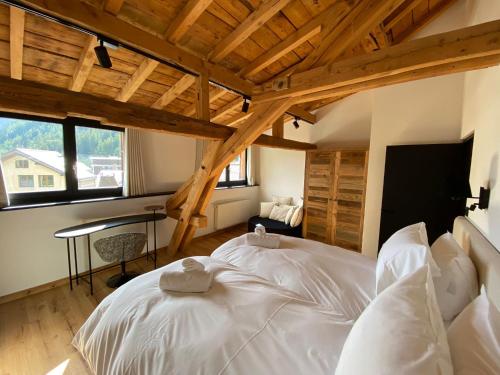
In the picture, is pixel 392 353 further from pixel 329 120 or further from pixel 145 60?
pixel 329 120

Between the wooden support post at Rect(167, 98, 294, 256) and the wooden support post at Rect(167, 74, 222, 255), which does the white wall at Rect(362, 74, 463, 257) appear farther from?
the wooden support post at Rect(167, 74, 222, 255)

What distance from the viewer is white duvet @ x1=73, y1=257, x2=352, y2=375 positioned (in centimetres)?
88

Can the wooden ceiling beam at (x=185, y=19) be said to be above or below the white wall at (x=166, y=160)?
above

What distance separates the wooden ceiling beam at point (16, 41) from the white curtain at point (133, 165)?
1.25 m

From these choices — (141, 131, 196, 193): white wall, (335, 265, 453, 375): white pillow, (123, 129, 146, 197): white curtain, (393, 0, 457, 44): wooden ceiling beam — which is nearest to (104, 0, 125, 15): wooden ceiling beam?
(123, 129, 146, 197): white curtain

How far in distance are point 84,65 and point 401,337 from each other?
2.84 metres

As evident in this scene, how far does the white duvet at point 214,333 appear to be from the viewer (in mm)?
878

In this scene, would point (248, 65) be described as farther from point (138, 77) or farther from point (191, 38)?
point (138, 77)

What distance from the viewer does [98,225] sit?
2.55 m

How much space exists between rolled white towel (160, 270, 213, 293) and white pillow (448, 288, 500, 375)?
44.0 inches

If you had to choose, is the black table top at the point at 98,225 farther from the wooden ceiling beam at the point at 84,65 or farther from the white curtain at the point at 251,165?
the white curtain at the point at 251,165

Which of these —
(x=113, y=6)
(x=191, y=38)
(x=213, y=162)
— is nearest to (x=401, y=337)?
(x=213, y=162)

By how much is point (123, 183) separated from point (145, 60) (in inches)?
72.1

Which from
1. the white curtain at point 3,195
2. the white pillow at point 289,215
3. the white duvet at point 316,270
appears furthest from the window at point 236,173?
the white curtain at point 3,195
